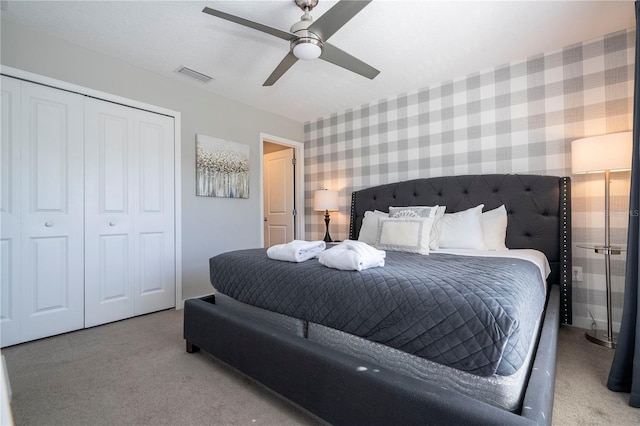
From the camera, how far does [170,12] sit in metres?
2.21

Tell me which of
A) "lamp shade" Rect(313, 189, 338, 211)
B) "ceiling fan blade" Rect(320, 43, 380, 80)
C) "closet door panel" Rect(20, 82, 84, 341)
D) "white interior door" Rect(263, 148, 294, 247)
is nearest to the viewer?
"ceiling fan blade" Rect(320, 43, 380, 80)

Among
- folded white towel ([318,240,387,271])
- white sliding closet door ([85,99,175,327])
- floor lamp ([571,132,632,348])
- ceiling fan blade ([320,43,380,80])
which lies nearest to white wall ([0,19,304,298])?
white sliding closet door ([85,99,175,327])

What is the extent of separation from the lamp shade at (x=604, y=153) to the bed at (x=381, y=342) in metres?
0.99

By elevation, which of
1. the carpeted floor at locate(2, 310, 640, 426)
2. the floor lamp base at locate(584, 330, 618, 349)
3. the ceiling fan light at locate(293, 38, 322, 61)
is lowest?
the carpeted floor at locate(2, 310, 640, 426)

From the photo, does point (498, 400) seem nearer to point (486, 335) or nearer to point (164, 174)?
point (486, 335)

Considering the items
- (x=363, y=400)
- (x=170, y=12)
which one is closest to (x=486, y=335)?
(x=363, y=400)

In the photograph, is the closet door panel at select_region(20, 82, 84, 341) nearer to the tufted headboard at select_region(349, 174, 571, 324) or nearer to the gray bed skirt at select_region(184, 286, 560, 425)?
the gray bed skirt at select_region(184, 286, 560, 425)

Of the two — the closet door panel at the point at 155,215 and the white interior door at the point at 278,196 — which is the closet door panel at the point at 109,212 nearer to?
the closet door panel at the point at 155,215

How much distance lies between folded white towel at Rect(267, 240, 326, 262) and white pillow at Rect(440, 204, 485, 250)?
1297mm

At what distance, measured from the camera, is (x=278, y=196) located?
4.80 meters

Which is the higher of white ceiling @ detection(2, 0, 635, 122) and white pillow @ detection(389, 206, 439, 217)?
white ceiling @ detection(2, 0, 635, 122)

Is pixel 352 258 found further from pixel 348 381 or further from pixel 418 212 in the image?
pixel 418 212

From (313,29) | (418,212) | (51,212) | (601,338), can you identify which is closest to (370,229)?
(418,212)

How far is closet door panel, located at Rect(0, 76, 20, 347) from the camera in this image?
2.29 metres
